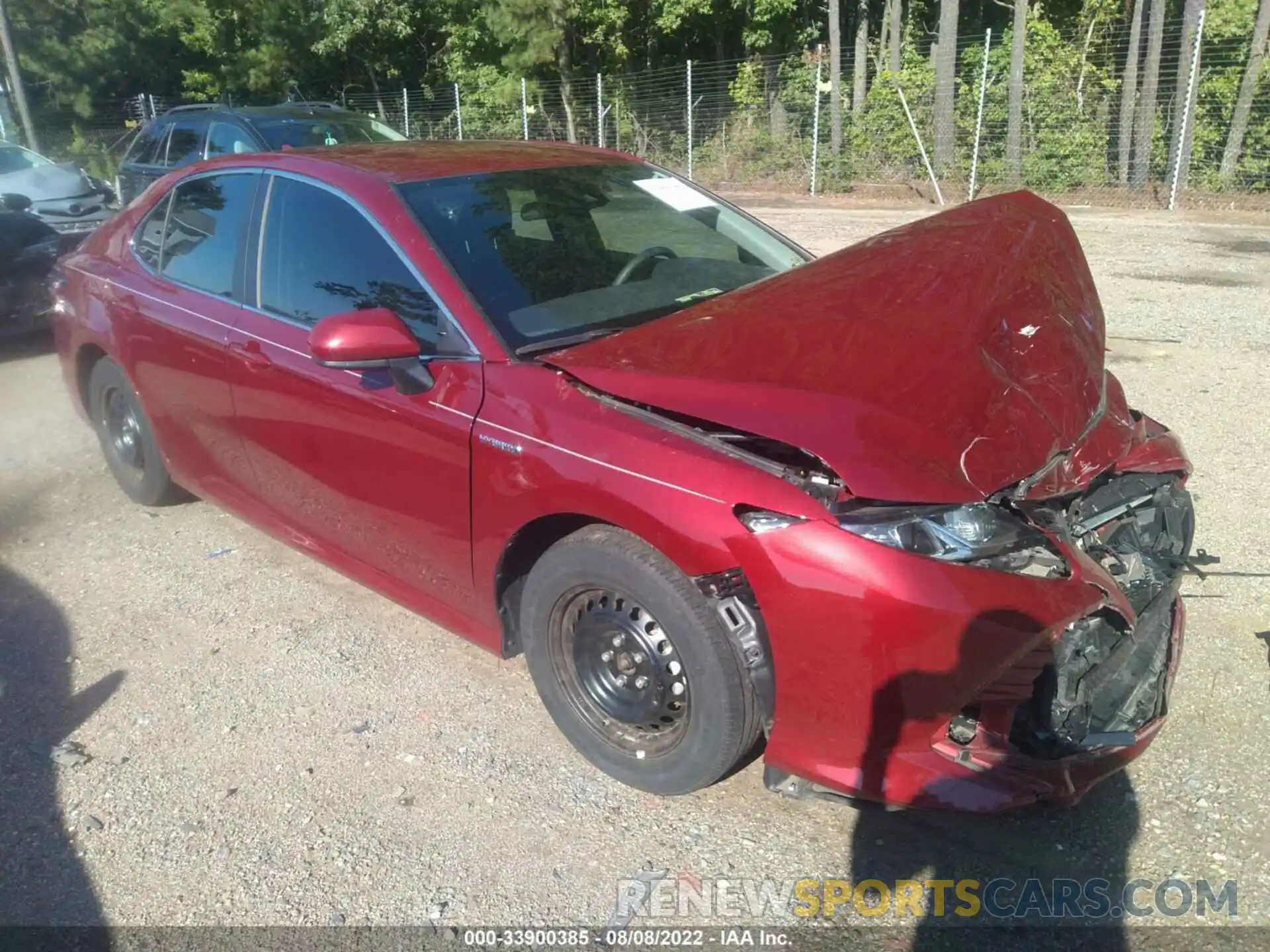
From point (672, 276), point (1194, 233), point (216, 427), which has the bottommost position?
point (1194, 233)

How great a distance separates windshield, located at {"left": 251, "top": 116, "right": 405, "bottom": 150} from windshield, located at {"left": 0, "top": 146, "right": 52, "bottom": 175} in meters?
5.04

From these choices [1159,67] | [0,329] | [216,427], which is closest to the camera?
[216,427]

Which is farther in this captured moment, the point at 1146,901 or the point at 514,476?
the point at 514,476

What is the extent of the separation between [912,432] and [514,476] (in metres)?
1.14

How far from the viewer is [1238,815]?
2.90 m

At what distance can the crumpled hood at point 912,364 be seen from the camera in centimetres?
258

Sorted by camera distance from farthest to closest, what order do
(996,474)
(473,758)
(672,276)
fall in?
(672,276)
(473,758)
(996,474)

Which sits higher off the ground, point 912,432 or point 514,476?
point 912,432

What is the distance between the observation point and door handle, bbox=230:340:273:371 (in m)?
3.82

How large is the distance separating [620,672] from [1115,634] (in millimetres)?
1355

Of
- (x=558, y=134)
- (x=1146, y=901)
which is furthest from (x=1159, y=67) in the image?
(x=1146, y=901)

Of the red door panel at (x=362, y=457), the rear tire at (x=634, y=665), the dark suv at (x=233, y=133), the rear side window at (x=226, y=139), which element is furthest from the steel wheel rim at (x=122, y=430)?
the rear side window at (x=226, y=139)

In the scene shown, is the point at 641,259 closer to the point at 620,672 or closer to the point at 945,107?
the point at 620,672

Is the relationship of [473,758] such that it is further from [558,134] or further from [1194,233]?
[558,134]
